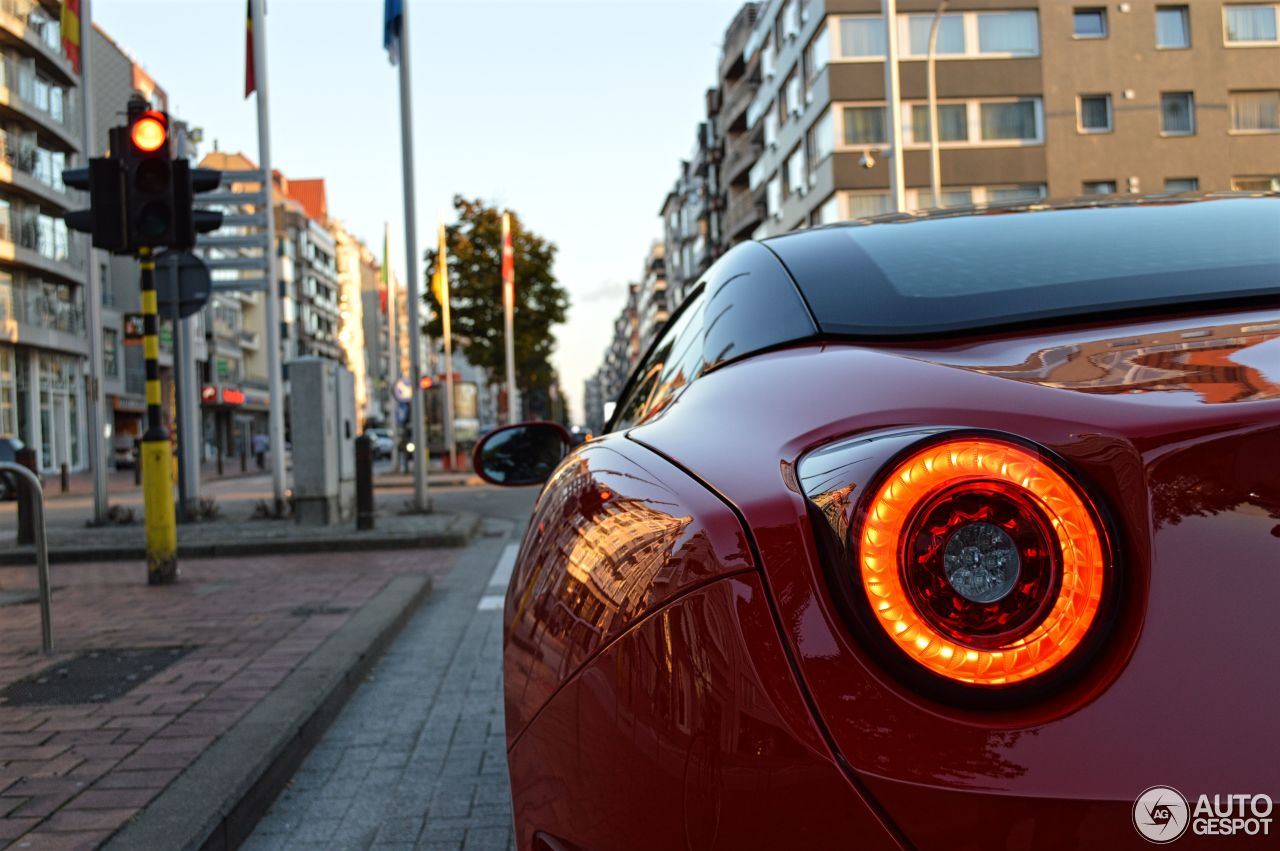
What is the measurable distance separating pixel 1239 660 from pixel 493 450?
110 inches

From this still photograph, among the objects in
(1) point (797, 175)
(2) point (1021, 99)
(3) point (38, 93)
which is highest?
(3) point (38, 93)

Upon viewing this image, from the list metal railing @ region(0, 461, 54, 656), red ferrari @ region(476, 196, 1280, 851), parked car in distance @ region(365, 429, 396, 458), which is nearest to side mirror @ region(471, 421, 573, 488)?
red ferrari @ region(476, 196, 1280, 851)

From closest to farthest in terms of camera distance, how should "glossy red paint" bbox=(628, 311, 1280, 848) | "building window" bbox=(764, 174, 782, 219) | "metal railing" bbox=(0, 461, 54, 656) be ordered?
"glossy red paint" bbox=(628, 311, 1280, 848)
"metal railing" bbox=(0, 461, 54, 656)
"building window" bbox=(764, 174, 782, 219)

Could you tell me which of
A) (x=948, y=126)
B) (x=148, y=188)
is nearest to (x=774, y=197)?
(x=948, y=126)

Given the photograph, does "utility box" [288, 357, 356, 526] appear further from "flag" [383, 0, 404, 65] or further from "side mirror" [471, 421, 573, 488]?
"side mirror" [471, 421, 573, 488]

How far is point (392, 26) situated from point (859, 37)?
25.8 m

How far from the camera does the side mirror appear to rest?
12.0 ft

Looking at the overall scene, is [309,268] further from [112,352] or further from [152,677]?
[152,677]

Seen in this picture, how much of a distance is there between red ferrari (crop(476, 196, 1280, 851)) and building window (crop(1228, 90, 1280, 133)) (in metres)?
32.4

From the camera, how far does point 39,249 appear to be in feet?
147

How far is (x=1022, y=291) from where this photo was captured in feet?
5.73

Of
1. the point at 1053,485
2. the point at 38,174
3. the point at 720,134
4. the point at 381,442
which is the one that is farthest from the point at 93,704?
the point at 720,134

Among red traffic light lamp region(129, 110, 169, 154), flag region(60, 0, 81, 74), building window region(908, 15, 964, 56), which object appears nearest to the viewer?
red traffic light lamp region(129, 110, 169, 154)

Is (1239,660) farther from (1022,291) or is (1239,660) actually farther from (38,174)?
(38,174)
